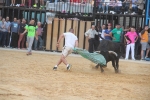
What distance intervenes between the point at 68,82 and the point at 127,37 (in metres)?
10.8

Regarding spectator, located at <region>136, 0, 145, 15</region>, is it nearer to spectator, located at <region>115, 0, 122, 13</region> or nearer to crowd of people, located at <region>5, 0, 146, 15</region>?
crowd of people, located at <region>5, 0, 146, 15</region>

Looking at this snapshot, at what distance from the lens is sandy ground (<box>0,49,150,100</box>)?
11.8m

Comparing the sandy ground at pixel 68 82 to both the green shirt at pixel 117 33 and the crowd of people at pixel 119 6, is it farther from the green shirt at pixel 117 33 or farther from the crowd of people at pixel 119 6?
the crowd of people at pixel 119 6

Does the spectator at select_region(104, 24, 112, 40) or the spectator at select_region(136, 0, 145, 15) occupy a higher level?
the spectator at select_region(136, 0, 145, 15)

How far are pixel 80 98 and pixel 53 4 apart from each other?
16.3 metres

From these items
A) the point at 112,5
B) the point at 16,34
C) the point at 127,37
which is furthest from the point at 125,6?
the point at 16,34

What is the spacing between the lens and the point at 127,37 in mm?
24375

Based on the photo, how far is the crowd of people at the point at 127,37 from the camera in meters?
24.3

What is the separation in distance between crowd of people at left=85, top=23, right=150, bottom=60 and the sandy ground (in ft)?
12.2

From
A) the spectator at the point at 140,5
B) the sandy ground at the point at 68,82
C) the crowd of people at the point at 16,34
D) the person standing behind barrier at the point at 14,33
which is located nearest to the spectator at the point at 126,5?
the spectator at the point at 140,5

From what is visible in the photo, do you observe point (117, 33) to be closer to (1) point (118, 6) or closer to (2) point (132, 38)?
(2) point (132, 38)

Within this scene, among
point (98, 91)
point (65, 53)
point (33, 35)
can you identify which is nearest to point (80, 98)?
point (98, 91)

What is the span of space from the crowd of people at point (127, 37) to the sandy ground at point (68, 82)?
373 centimetres

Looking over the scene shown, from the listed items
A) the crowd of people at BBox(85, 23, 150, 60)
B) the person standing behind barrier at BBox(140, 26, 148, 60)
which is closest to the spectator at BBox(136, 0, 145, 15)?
the crowd of people at BBox(85, 23, 150, 60)
